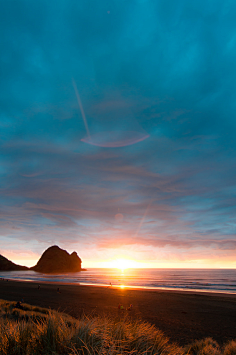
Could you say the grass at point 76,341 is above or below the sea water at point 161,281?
above

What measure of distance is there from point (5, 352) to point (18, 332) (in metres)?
0.70

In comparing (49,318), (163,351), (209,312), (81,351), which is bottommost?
(209,312)

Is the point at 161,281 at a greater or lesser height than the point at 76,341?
lesser

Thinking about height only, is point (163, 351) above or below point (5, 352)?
below

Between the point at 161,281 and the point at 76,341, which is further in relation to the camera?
the point at 161,281

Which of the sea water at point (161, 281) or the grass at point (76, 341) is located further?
the sea water at point (161, 281)

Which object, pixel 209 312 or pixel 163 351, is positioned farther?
pixel 209 312

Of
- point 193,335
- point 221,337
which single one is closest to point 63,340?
point 193,335

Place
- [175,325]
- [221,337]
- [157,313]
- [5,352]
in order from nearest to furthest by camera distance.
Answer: [5,352]
[221,337]
[175,325]
[157,313]

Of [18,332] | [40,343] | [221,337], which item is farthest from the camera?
[221,337]

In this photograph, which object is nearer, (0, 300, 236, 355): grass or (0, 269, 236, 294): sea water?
(0, 300, 236, 355): grass

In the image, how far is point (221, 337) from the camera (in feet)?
40.2

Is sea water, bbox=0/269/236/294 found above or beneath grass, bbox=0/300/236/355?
beneath

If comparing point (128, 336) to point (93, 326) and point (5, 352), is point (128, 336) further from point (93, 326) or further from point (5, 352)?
point (5, 352)
